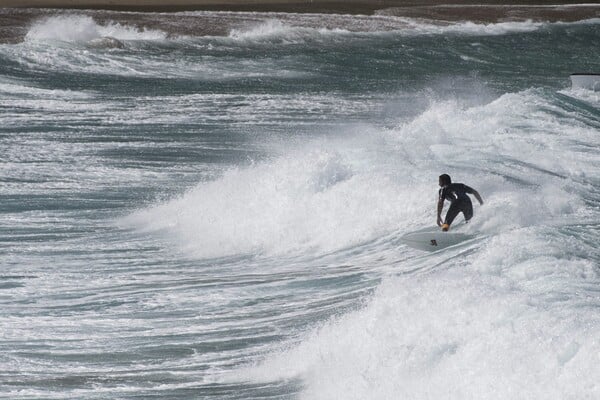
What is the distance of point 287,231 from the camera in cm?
1917

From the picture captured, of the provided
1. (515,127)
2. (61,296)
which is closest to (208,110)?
(515,127)

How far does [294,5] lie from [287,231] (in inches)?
1330

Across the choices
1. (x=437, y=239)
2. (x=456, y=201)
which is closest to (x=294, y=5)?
(x=456, y=201)

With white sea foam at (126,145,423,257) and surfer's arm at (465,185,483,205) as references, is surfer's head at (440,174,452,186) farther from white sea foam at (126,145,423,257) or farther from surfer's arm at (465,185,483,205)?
white sea foam at (126,145,423,257)

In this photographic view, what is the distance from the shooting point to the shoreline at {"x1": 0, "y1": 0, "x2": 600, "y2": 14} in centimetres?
4872

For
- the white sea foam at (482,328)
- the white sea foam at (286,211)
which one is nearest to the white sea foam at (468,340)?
the white sea foam at (482,328)

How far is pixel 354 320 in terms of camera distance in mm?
13672

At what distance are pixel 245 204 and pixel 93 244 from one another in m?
3.20

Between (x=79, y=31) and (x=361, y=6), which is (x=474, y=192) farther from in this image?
(x=361, y=6)

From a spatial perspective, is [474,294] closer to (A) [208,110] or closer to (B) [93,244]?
(B) [93,244]

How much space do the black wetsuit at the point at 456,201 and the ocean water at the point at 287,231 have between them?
0.82ft

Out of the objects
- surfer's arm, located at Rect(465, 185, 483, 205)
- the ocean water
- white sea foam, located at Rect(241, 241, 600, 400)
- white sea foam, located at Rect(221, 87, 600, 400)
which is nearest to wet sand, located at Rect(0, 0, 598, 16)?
the ocean water

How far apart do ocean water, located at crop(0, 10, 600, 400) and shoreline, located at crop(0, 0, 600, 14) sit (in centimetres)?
1115

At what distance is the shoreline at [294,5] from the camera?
4872cm
